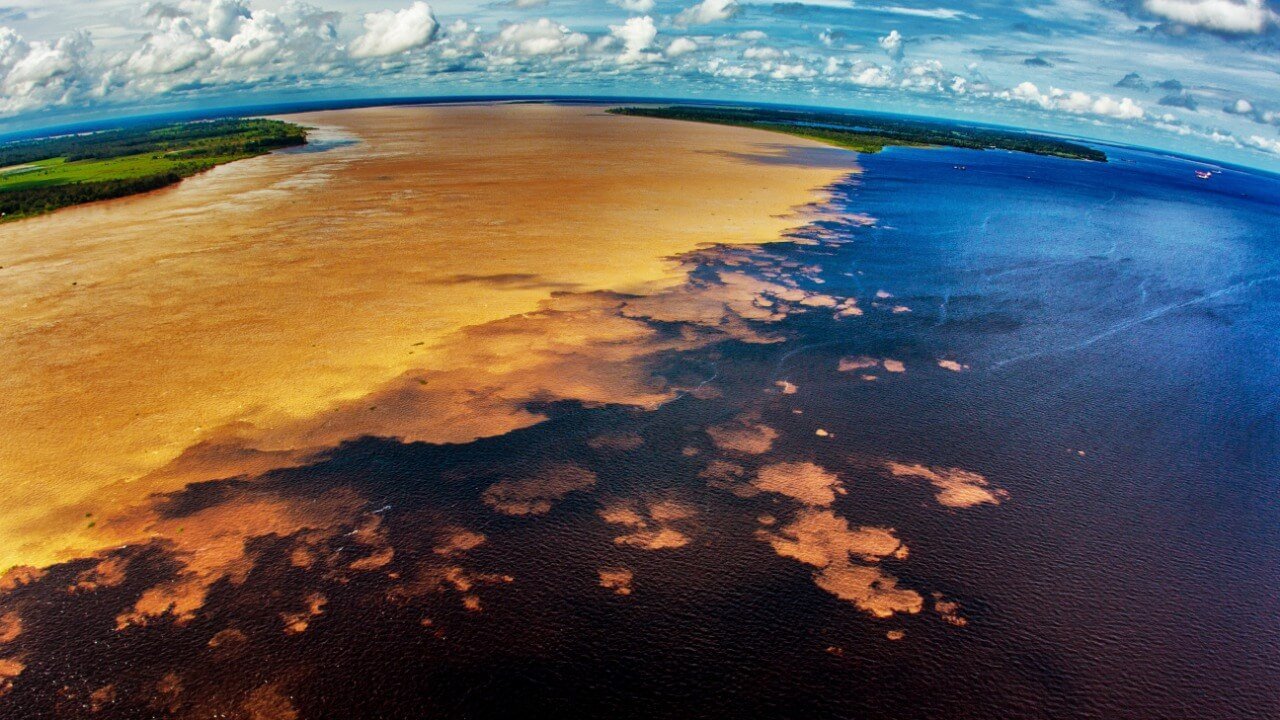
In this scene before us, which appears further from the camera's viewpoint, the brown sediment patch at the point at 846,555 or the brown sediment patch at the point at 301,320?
the brown sediment patch at the point at 301,320

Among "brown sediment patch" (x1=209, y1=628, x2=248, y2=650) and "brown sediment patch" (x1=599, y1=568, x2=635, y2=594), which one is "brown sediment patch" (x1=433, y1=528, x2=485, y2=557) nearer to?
"brown sediment patch" (x1=599, y1=568, x2=635, y2=594)

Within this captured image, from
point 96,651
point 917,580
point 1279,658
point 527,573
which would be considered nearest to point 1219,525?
point 1279,658

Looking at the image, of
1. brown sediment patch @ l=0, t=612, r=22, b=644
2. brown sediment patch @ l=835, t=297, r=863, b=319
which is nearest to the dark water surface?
brown sediment patch @ l=0, t=612, r=22, b=644

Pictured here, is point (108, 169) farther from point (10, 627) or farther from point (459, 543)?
point (459, 543)

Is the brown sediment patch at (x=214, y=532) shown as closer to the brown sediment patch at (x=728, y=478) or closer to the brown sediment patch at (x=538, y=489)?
the brown sediment patch at (x=538, y=489)

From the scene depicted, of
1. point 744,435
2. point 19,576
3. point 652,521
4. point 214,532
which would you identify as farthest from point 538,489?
point 19,576

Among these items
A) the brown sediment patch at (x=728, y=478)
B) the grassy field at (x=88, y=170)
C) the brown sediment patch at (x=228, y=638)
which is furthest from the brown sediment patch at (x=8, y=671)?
the grassy field at (x=88, y=170)

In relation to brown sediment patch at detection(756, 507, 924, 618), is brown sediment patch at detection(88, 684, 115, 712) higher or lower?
lower
